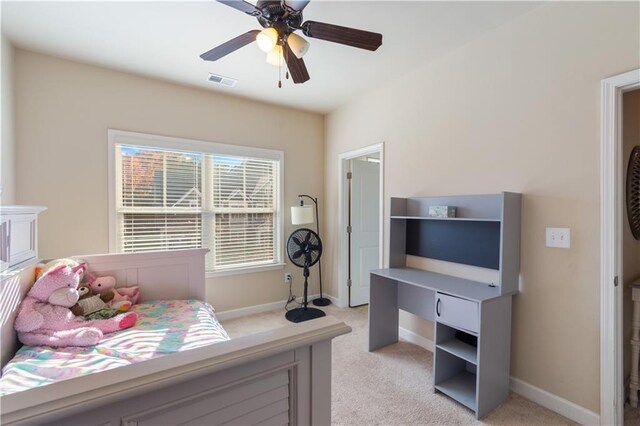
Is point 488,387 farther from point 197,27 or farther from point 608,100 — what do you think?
point 197,27

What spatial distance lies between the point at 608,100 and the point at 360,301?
10.4 feet

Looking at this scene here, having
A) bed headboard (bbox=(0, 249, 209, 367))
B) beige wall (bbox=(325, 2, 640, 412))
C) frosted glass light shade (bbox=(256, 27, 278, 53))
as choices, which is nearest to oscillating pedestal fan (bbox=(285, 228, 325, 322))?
bed headboard (bbox=(0, 249, 209, 367))

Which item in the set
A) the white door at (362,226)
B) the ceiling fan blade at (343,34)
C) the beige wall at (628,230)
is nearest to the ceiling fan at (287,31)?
the ceiling fan blade at (343,34)

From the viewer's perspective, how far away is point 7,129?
7.49ft

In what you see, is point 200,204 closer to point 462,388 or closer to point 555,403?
point 462,388

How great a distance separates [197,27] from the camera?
217cm

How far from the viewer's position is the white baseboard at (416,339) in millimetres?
2725

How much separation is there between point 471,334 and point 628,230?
127cm

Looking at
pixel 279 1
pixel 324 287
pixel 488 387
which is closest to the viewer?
pixel 279 1

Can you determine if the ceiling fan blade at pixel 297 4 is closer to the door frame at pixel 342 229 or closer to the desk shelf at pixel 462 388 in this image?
the door frame at pixel 342 229

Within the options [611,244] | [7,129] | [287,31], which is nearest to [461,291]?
[611,244]

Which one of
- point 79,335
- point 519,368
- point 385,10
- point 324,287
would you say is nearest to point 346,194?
point 324,287

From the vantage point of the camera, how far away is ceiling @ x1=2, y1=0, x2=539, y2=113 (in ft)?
6.48

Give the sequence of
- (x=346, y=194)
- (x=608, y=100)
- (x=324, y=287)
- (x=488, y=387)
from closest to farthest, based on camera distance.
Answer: (x=608, y=100) < (x=488, y=387) < (x=346, y=194) < (x=324, y=287)
